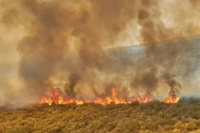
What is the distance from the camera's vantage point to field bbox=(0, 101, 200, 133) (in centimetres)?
1894

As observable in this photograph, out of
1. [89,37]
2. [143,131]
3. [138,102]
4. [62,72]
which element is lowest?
[143,131]

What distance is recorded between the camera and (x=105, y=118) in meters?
22.1

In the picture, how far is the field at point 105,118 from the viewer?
18.9 m

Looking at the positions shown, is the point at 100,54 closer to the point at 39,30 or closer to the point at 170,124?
the point at 39,30

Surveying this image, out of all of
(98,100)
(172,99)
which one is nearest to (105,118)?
(98,100)

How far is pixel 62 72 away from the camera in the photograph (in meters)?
40.1

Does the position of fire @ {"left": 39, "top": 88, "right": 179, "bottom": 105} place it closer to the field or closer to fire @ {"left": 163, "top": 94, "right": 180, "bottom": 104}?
fire @ {"left": 163, "top": 94, "right": 180, "bottom": 104}

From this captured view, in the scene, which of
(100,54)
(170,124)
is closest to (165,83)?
(100,54)

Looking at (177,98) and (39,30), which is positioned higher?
(39,30)

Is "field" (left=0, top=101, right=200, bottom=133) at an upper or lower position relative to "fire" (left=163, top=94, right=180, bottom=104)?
lower

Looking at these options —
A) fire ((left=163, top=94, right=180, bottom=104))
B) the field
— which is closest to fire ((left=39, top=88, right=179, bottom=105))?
fire ((left=163, top=94, right=180, bottom=104))

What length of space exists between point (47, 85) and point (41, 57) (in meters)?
4.04

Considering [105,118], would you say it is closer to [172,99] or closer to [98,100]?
[98,100]

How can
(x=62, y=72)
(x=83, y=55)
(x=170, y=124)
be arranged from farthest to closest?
(x=62, y=72) → (x=83, y=55) → (x=170, y=124)
